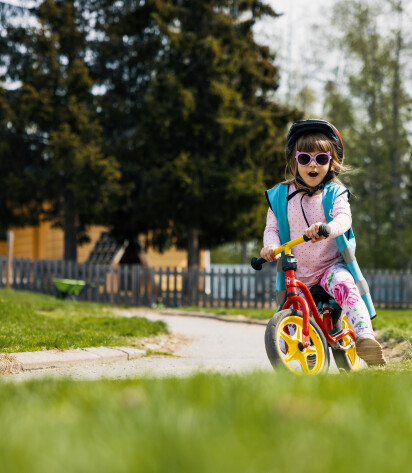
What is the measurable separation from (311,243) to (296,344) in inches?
36.2

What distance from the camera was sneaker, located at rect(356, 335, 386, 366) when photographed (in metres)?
4.57

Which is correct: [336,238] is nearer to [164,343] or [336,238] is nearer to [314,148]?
[314,148]

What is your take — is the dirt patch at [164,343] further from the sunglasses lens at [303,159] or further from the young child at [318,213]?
the sunglasses lens at [303,159]

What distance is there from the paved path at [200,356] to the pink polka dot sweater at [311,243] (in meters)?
0.82

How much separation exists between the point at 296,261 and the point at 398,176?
31964 millimetres

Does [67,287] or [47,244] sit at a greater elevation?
[47,244]

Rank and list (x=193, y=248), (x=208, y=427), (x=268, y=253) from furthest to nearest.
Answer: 1. (x=193, y=248)
2. (x=268, y=253)
3. (x=208, y=427)

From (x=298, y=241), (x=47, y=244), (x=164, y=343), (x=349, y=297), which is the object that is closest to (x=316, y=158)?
(x=298, y=241)

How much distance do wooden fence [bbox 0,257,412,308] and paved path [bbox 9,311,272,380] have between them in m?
5.60

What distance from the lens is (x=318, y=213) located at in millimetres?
5203

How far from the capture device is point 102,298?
69.0 ft

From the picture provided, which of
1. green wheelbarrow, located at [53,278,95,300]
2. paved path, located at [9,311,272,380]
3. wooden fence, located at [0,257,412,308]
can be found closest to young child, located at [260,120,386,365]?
Result: paved path, located at [9,311,272,380]

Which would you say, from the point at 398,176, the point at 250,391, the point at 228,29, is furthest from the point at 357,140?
the point at 250,391

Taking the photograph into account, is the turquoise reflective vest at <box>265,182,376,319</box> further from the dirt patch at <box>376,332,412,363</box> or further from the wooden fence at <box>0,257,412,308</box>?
the wooden fence at <box>0,257,412,308</box>
